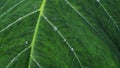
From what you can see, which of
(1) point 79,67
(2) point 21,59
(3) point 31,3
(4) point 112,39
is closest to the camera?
(2) point 21,59

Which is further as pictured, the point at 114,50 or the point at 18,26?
the point at 114,50

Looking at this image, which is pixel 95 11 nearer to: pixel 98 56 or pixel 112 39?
pixel 112 39

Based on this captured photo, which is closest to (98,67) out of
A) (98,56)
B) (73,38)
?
(98,56)

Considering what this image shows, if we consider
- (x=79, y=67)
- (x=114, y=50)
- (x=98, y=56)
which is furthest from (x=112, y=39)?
(x=79, y=67)

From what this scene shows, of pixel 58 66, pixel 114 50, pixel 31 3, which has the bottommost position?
pixel 114 50

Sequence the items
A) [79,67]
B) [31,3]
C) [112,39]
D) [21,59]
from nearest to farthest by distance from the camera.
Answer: [21,59]
[79,67]
[31,3]
[112,39]

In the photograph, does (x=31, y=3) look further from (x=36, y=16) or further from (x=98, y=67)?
(x=98, y=67)

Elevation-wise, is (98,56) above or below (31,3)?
below
